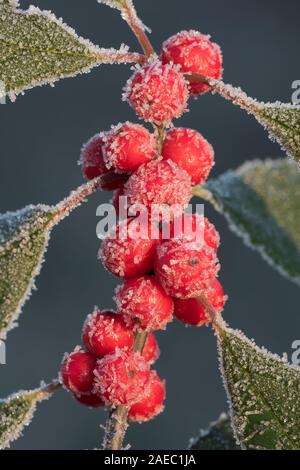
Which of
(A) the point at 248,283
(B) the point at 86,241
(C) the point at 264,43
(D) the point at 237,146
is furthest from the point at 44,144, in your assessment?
(C) the point at 264,43

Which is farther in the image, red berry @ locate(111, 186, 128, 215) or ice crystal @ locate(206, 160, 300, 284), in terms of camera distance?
ice crystal @ locate(206, 160, 300, 284)

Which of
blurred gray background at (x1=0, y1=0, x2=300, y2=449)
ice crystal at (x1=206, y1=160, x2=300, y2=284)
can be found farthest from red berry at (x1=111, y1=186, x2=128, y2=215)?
blurred gray background at (x1=0, y1=0, x2=300, y2=449)

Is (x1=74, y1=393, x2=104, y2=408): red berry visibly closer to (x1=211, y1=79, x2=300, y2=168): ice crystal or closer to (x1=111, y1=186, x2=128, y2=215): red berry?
(x1=111, y1=186, x2=128, y2=215): red berry

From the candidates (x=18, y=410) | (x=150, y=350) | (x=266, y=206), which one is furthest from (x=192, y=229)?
(x=266, y=206)

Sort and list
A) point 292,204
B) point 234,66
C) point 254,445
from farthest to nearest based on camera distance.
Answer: point 234,66
point 292,204
point 254,445

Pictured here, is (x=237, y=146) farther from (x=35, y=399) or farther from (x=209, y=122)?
(x=35, y=399)

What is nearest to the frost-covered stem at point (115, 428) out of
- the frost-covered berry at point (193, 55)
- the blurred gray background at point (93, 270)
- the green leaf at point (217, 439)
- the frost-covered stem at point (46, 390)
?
the frost-covered stem at point (46, 390)
